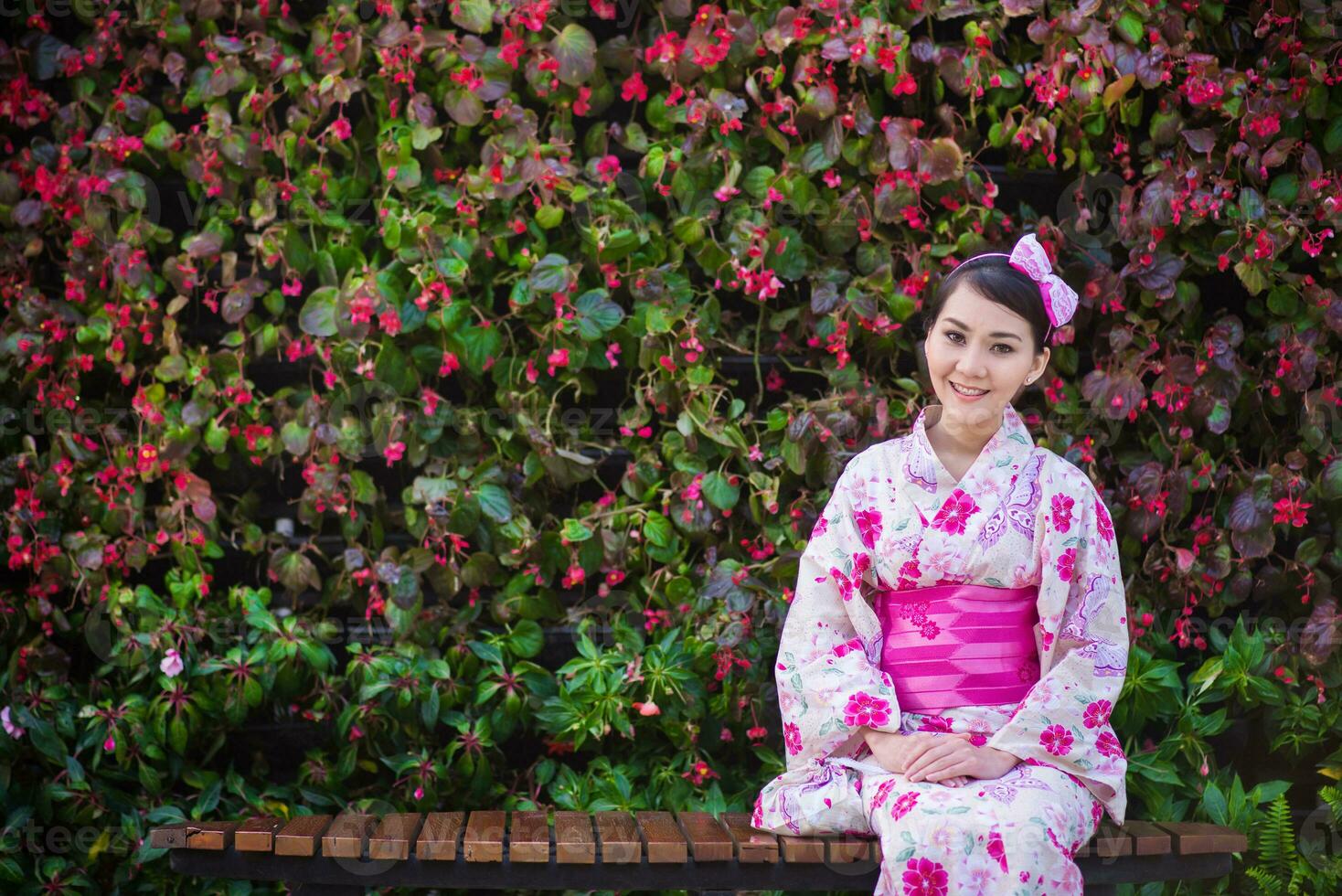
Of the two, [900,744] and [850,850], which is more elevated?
[900,744]

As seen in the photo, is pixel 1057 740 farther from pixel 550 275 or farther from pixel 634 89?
pixel 634 89

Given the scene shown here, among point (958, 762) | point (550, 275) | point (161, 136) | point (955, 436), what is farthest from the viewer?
point (161, 136)

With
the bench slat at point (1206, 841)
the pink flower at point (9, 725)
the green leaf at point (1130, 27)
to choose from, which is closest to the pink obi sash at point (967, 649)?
the bench slat at point (1206, 841)

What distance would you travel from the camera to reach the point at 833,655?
214cm

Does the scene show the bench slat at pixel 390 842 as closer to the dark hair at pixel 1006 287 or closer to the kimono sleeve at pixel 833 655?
the kimono sleeve at pixel 833 655

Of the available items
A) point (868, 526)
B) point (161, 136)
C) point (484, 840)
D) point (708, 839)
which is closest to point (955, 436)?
point (868, 526)

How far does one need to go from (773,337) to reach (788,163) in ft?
1.32

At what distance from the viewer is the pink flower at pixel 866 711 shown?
206cm

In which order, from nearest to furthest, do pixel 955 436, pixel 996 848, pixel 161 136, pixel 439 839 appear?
pixel 996 848 → pixel 439 839 → pixel 955 436 → pixel 161 136

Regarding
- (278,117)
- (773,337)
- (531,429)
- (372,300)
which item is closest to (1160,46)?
(773,337)

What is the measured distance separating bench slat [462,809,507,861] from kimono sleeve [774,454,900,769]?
51cm

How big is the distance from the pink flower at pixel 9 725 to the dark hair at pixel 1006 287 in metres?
2.16

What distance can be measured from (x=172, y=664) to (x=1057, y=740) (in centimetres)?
183

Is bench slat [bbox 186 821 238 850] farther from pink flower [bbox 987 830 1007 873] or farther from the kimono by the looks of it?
pink flower [bbox 987 830 1007 873]
